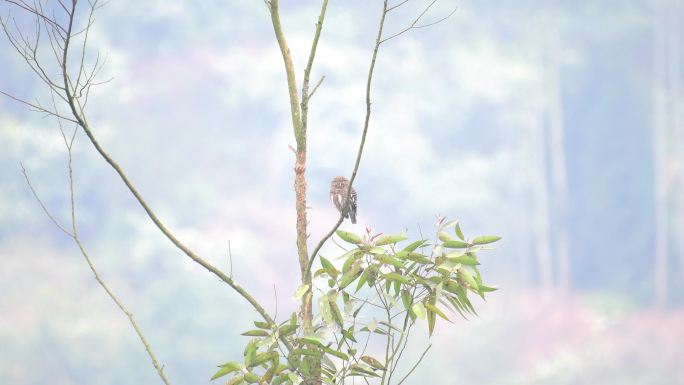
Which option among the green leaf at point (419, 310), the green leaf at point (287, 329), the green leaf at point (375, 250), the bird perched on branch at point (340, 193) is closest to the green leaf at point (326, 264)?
the green leaf at point (375, 250)

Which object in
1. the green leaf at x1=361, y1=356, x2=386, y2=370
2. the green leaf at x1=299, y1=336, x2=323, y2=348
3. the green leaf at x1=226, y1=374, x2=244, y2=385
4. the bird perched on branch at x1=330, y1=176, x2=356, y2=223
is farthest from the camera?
the bird perched on branch at x1=330, y1=176, x2=356, y2=223

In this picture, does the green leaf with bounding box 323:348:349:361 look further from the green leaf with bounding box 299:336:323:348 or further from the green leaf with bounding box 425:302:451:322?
the green leaf with bounding box 425:302:451:322

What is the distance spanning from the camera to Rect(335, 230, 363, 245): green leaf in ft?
10.6

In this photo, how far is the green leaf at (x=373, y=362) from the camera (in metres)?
3.34

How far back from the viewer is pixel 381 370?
11.0 ft

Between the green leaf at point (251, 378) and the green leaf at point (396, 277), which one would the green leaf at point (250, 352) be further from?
the green leaf at point (396, 277)

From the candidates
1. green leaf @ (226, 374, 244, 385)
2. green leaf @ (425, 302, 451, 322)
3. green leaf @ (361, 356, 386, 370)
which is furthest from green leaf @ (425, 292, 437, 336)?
green leaf @ (226, 374, 244, 385)

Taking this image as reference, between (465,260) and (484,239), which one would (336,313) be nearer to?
(465,260)

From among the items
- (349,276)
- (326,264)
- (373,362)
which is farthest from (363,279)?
(373,362)

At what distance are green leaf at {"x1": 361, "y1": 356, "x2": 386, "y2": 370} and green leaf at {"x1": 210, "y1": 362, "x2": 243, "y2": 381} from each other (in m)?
0.55

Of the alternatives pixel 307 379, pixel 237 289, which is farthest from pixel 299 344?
pixel 237 289

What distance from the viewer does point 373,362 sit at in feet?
11.0

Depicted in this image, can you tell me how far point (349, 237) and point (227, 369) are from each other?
777 mm

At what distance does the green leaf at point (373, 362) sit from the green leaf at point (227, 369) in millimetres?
549
